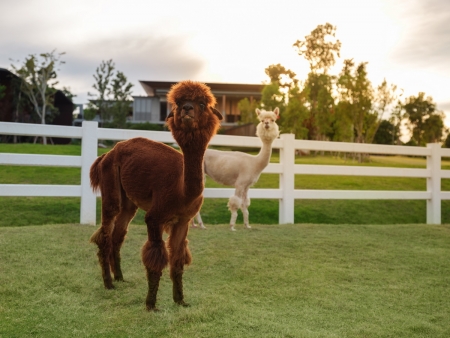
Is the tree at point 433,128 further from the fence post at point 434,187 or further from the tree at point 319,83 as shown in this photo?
the fence post at point 434,187

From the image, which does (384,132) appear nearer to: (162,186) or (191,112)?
(162,186)

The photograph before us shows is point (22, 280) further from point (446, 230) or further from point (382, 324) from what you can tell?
point (446, 230)

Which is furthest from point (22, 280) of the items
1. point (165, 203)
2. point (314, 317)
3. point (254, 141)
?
point (254, 141)

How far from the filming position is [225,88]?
34.9 meters

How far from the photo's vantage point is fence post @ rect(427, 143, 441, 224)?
8992mm

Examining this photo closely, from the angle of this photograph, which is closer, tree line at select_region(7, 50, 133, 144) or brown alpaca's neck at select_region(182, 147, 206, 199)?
brown alpaca's neck at select_region(182, 147, 206, 199)

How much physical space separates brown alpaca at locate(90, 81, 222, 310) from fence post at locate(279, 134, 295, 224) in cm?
409

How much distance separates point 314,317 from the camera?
3.49 metres

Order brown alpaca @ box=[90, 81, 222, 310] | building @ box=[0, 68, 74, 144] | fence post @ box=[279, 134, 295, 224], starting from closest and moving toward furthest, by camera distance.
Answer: brown alpaca @ box=[90, 81, 222, 310] < fence post @ box=[279, 134, 295, 224] < building @ box=[0, 68, 74, 144]

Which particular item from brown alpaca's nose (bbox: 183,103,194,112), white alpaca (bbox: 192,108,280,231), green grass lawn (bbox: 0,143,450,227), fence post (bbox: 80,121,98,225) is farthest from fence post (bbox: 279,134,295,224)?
brown alpaca's nose (bbox: 183,103,194,112)

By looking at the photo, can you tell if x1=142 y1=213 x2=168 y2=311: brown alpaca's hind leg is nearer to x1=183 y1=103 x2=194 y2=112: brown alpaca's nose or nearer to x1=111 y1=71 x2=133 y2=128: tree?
x1=183 y1=103 x2=194 y2=112: brown alpaca's nose

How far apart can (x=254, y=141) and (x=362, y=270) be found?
10.9 ft

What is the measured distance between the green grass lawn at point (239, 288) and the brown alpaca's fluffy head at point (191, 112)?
1.34m

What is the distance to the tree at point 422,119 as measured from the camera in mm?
49844
